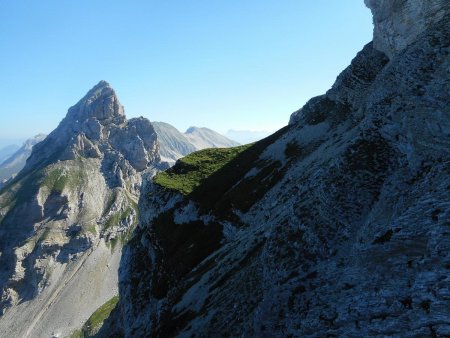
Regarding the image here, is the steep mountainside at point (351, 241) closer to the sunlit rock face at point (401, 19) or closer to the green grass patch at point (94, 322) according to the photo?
the sunlit rock face at point (401, 19)

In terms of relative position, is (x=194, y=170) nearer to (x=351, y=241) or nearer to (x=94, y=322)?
(x=351, y=241)

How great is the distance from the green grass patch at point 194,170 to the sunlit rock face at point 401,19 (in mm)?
32507

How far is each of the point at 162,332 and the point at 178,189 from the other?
28.4 m

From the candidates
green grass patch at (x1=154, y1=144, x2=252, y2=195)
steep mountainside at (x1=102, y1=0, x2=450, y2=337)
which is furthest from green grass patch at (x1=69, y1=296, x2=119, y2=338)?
steep mountainside at (x1=102, y1=0, x2=450, y2=337)

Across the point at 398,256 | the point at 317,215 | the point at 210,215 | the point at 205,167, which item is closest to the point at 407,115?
the point at 317,215

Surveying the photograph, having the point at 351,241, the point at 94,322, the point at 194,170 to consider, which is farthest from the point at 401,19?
the point at 94,322

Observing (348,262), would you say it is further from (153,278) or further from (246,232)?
(153,278)

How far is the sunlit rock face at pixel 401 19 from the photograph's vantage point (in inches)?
1694

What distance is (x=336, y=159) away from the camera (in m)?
28.1

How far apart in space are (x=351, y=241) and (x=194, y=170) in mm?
48885

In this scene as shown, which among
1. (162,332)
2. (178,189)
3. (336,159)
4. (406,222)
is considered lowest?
(162,332)

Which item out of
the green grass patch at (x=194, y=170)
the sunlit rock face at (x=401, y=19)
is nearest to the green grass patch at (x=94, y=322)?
the green grass patch at (x=194, y=170)

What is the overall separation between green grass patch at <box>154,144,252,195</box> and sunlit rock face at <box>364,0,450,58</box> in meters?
32.5

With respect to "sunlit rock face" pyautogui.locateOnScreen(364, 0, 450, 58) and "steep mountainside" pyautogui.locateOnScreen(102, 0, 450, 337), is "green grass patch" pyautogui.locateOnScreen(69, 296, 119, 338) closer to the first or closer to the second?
"steep mountainside" pyautogui.locateOnScreen(102, 0, 450, 337)
